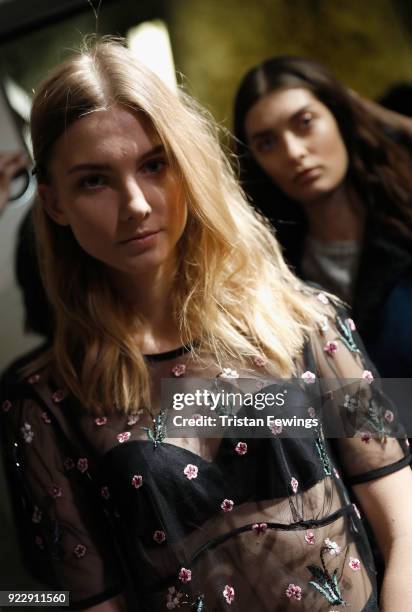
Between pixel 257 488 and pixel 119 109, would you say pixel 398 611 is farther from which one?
pixel 119 109

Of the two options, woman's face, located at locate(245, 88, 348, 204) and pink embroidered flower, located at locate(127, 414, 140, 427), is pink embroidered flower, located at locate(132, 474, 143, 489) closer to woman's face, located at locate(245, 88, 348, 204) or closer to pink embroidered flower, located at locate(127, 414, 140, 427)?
pink embroidered flower, located at locate(127, 414, 140, 427)

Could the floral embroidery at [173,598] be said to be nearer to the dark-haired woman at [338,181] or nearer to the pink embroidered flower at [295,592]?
the pink embroidered flower at [295,592]

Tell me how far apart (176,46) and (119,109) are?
0.23m

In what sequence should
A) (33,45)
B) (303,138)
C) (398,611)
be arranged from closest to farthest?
(398,611) → (303,138) → (33,45)

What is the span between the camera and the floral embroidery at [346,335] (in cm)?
82

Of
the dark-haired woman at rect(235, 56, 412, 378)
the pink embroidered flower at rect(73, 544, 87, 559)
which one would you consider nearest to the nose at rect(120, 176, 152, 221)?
the dark-haired woman at rect(235, 56, 412, 378)

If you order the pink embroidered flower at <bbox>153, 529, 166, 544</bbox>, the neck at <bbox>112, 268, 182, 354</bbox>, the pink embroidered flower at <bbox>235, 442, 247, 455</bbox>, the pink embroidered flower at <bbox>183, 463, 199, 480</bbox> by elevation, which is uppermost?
the neck at <bbox>112, 268, 182, 354</bbox>

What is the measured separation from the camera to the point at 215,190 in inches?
31.9

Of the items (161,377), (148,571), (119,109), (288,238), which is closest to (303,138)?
(288,238)

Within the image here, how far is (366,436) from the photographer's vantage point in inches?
31.4

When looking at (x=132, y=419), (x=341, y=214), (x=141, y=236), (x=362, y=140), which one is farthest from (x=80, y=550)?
(x=362, y=140)

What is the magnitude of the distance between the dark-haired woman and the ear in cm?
28

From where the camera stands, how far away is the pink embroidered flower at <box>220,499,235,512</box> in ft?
2.51

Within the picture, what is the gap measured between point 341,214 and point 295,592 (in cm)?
51
